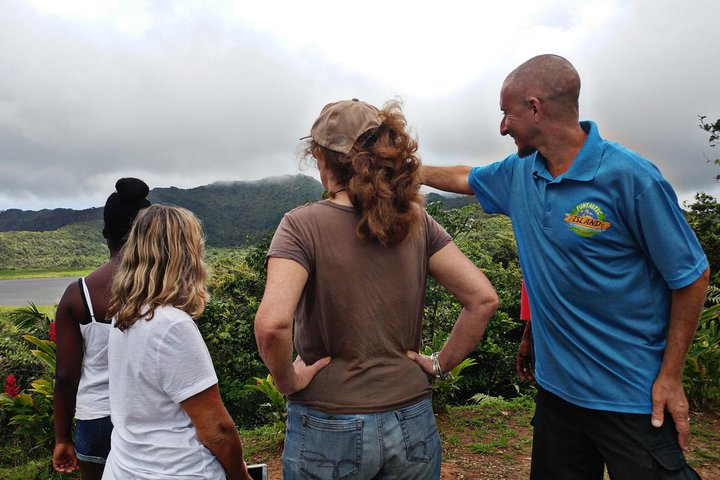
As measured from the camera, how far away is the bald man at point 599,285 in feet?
6.17

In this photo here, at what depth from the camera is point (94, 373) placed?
2.35 meters

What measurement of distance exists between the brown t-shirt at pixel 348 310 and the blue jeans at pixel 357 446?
39mm

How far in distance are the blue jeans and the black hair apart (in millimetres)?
1254

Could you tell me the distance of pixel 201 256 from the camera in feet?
6.79

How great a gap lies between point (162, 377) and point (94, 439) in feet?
2.70

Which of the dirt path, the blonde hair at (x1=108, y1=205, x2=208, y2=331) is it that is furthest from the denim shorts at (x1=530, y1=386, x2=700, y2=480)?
the dirt path

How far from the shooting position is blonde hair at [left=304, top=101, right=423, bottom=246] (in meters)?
1.73

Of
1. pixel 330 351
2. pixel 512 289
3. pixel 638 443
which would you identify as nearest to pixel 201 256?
pixel 330 351

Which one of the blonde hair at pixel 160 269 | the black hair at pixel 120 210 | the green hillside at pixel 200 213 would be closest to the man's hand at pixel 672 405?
the blonde hair at pixel 160 269

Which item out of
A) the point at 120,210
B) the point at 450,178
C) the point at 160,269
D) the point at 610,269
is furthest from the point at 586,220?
the point at 120,210

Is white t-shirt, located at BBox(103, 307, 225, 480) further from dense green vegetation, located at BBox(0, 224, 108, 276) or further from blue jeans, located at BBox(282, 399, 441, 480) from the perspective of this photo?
dense green vegetation, located at BBox(0, 224, 108, 276)

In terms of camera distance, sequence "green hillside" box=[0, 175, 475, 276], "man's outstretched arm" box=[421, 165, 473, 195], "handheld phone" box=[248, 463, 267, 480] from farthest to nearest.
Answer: "green hillside" box=[0, 175, 475, 276], "man's outstretched arm" box=[421, 165, 473, 195], "handheld phone" box=[248, 463, 267, 480]

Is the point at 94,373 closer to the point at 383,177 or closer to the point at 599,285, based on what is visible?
the point at 383,177

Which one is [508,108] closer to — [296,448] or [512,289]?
[296,448]
